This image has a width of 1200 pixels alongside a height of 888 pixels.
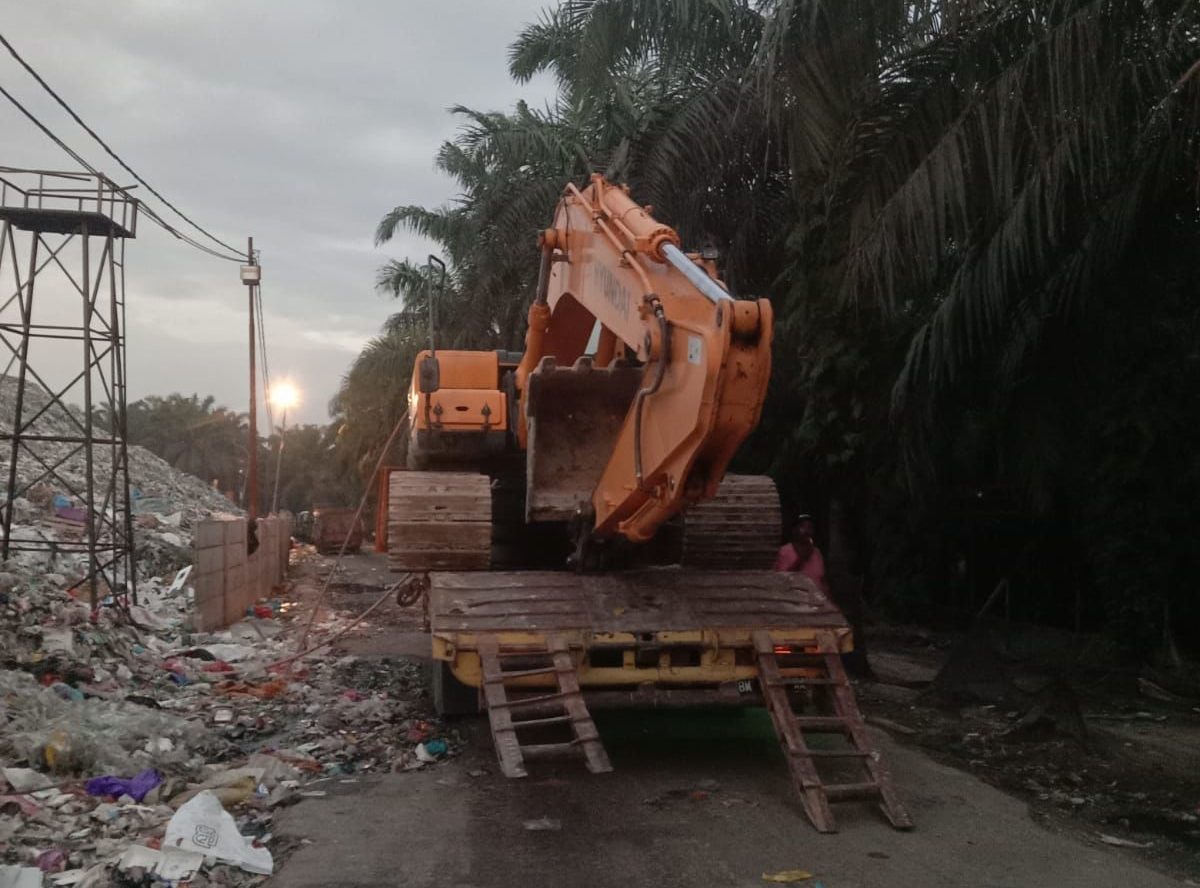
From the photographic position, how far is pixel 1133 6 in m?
7.34

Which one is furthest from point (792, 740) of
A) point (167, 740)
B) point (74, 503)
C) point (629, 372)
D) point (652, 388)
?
point (74, 503)

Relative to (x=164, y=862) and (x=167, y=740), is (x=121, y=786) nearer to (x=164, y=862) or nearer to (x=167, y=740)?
(x=167, y=740)

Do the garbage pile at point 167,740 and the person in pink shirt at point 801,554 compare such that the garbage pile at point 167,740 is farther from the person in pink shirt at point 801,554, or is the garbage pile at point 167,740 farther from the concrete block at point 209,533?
the person in pink shirt at point 801,554

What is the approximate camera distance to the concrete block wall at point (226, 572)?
1259 cm

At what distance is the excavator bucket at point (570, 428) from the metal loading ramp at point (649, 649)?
2.24ft

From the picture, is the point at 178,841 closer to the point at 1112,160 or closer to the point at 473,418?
the point at 473,418

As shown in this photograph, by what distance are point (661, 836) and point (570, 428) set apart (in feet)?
9.75

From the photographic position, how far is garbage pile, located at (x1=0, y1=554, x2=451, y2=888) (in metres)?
5.23

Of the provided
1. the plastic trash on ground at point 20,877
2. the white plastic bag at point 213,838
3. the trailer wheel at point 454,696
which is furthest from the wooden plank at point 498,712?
the plastic trash on ground at point 20,877

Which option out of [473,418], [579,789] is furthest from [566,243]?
[579,789]

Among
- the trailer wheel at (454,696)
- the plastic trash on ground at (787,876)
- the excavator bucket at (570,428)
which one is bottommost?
the plastic trash on ground at (787,876)

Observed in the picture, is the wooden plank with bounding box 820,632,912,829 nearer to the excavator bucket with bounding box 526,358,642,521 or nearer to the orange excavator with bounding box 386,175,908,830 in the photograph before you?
the orange excavator with bounding box 386,175,908,830

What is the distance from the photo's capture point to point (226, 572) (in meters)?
13.9

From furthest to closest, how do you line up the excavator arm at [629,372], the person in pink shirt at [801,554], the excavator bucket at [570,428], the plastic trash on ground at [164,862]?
1. the person in pink shirt at [801,554]
2. the excavator bucket at [570,428]
3. the excavator arm at [629,372]
4. the plastic trash on ground at [164,862]
